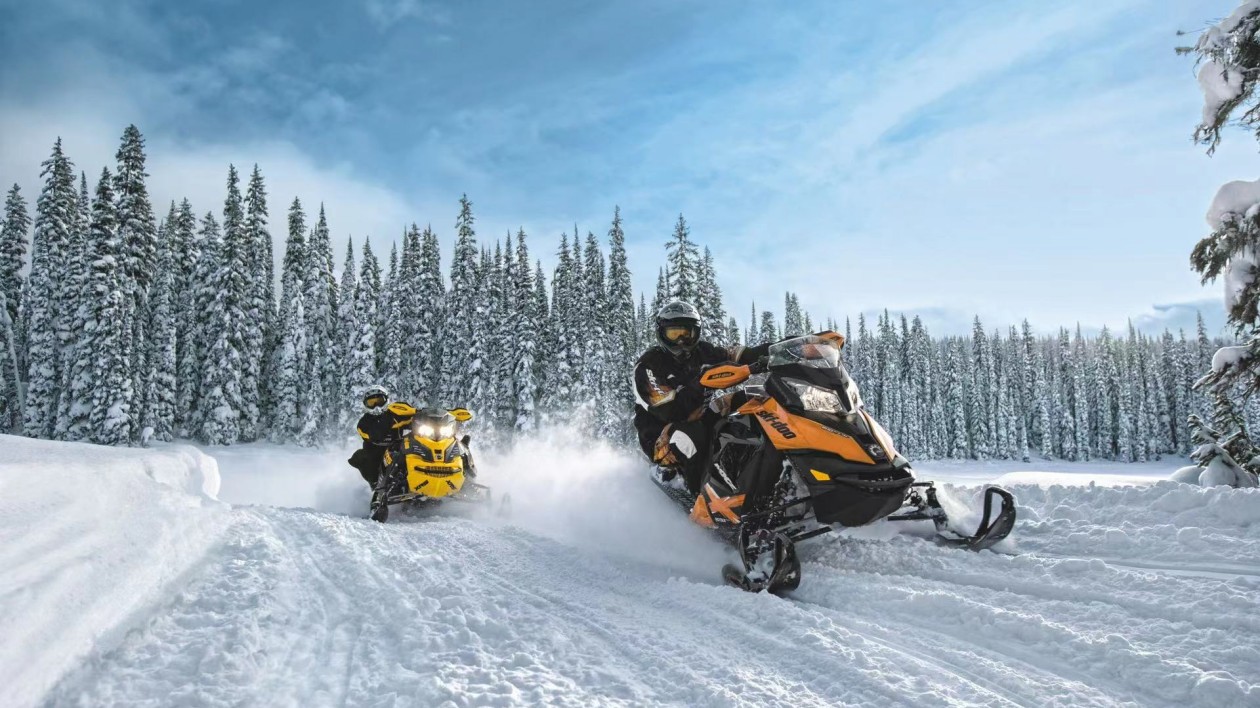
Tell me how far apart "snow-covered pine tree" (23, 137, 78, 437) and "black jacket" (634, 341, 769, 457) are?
135 feet

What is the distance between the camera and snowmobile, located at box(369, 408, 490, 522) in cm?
965

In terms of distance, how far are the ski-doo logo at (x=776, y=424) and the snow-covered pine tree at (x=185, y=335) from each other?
146ft

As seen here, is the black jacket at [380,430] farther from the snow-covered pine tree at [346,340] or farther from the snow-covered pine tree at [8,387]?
the snow-covered pine tree at [8,387]

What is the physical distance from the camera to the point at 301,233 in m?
46.8

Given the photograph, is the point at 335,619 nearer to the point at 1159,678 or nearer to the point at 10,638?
the point at 10,638

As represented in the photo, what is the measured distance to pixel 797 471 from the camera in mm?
4625

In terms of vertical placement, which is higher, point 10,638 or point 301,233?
point 301,233

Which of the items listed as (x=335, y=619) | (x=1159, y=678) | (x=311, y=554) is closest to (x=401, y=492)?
(x=311, y=554)

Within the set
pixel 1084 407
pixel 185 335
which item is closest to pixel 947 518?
pixel 185 335

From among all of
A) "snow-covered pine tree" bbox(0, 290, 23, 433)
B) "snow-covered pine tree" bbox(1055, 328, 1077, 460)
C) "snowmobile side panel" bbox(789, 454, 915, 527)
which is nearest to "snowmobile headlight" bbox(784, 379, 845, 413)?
"snowmobile side panel" bbox(789, 454, 915, 527)

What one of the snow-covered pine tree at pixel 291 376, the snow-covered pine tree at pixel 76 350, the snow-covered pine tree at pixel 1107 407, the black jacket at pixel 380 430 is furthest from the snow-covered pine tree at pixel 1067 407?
the snow-covered pine tree at pixel 76 350

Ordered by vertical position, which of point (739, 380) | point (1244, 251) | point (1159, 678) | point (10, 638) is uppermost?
point (1244, 251)

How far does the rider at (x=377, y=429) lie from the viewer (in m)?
10.4

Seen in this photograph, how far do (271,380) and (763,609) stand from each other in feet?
156
